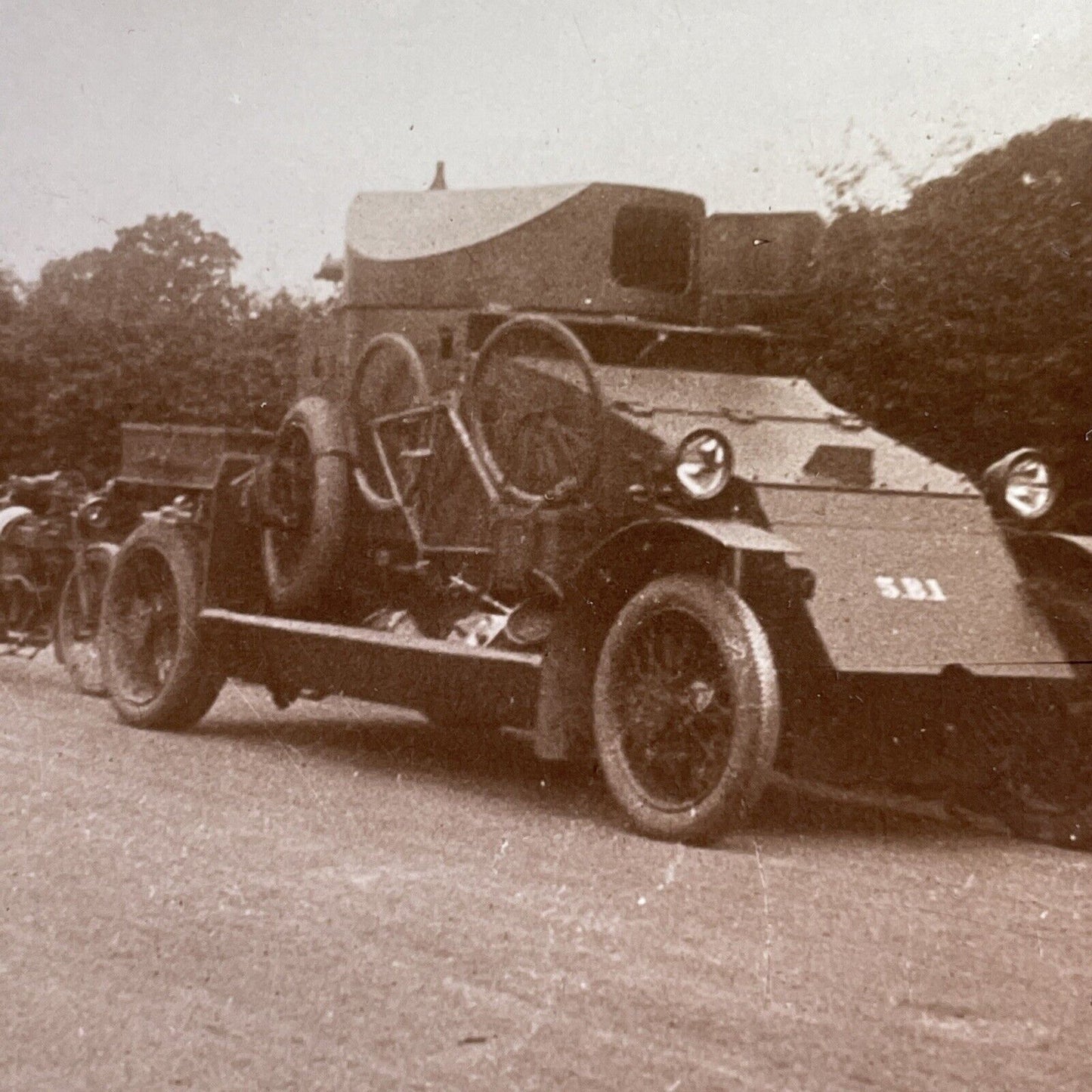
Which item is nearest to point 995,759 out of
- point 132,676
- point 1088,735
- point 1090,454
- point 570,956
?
point 1088,735

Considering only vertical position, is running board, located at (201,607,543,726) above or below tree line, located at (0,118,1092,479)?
below

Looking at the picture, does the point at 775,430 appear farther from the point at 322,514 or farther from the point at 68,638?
the point at 68,638

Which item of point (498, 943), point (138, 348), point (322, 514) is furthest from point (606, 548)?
point (138, 348)

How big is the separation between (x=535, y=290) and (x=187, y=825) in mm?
3245

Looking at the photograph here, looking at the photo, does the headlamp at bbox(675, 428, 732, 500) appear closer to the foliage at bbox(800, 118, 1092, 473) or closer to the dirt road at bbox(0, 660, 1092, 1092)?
the dirt road at bbox(0, 660, 1092, 1092)

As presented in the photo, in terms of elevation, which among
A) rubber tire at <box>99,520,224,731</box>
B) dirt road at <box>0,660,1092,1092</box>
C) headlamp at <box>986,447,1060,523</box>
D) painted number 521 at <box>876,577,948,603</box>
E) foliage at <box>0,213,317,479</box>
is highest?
foliage at <box>0,213,317,479</box>

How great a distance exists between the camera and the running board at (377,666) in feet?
28.1

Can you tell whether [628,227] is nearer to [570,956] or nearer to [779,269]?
[779,269]

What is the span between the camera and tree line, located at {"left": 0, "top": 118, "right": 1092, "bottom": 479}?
28.6 ft

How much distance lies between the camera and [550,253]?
31.8 feet

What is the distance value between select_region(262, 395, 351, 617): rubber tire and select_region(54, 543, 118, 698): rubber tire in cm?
220

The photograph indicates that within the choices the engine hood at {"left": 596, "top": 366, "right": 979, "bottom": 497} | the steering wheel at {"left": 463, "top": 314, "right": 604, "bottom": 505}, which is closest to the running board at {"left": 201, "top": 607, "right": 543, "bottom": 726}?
the steering wheel at {"left": 463, "top": 314, "right": 604, "bottom": 505}

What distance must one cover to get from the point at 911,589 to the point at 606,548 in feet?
3.82

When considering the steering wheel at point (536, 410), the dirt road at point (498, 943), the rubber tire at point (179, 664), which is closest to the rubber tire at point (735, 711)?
the dirt road at point (498, 943)
